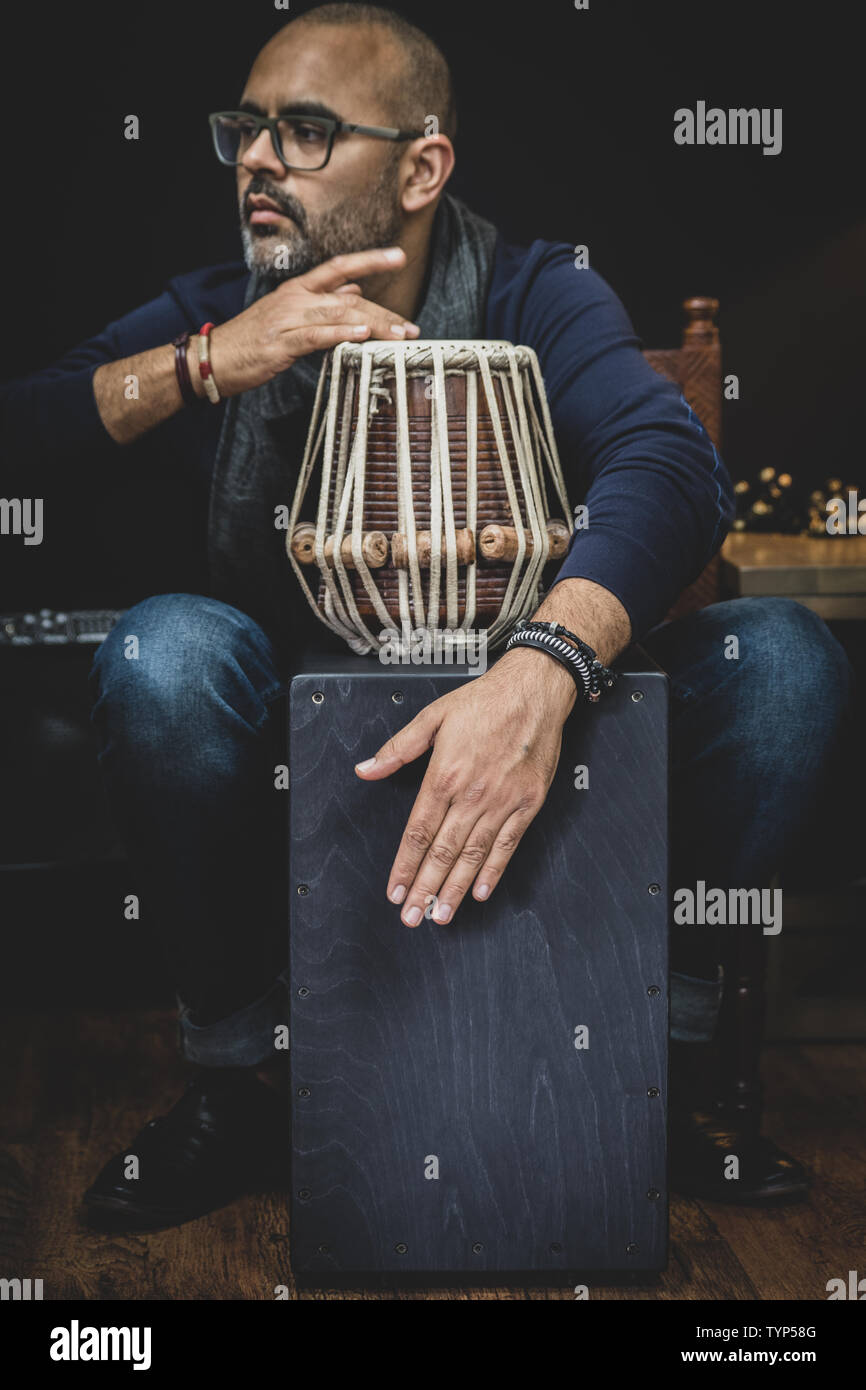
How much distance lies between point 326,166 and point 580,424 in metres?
0.43

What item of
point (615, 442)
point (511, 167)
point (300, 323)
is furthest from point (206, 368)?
point (511, 167)

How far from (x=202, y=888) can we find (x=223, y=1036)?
6.8 inches

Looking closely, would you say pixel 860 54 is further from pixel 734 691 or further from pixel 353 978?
pixel 353 978

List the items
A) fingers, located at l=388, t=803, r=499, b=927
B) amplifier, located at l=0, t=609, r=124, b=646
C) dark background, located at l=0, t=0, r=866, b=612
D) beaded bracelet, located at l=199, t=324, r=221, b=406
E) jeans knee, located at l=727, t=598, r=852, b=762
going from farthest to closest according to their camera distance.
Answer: dark background, located at l=0, t=0, r=866, b=612 → amplifier, located at l=0, t=609, r=124, b=646 → beaded bracelet, located at l=199, t=324, r=221, b=406 → jeans knee, located at l=727, t=598, r=852, b=762 → fingers, located at l=388, t=803, r=499, b=927

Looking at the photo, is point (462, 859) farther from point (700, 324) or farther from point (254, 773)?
point (700, 324)

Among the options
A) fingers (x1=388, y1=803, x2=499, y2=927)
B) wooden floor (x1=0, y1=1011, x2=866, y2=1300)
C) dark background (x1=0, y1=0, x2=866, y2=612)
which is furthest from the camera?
dark background (x1=0, y1=0, x2=866, y2=612)

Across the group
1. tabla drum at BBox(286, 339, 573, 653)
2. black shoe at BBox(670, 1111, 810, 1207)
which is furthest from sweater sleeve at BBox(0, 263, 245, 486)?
black shoe at BBox(670, 1111, 810, 1207)

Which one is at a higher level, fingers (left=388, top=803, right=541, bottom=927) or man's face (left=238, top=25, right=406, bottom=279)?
man's face (left=238, top=25, right=406, bottom=279)

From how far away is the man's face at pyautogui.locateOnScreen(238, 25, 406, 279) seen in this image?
1.67 m

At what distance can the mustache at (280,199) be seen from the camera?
1670mm

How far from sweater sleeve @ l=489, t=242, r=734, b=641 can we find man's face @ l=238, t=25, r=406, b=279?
194mm

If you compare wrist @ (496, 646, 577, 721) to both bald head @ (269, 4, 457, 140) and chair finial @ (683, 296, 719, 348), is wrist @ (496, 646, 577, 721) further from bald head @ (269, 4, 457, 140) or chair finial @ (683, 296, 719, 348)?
chair finial @ (683, 296, 719, 348)

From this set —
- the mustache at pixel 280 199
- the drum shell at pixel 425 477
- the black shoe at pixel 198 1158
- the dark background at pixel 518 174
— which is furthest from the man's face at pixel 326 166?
the black shoe at pixel 198 1158

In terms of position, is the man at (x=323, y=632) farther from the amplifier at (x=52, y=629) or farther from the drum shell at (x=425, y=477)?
the amplifier at (x=52, y=629)
